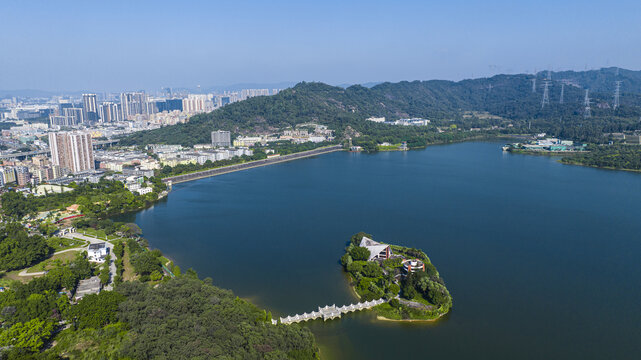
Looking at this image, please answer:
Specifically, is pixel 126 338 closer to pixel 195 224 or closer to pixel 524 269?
pixel 195 224

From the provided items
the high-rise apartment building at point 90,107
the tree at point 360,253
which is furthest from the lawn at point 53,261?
the high-rise apartment building at point 90,107

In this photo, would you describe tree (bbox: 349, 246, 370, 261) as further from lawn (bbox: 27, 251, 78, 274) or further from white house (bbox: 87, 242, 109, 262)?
lawn (bbox: 27, 251, 78, 274)

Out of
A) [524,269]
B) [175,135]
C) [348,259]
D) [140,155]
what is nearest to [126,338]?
[348,259]

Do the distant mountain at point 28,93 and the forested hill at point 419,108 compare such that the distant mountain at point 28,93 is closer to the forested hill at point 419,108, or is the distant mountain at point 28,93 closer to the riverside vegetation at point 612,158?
the forested hill at point 419,108

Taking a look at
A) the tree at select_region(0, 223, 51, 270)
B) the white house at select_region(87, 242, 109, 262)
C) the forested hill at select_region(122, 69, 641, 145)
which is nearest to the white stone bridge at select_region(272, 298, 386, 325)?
the white house at select_region(87, 242, 109, 262)

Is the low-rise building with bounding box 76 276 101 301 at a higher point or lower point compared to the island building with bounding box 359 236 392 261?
lower

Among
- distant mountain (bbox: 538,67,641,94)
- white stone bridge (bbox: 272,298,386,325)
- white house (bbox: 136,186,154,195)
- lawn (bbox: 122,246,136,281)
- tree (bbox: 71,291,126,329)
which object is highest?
distant mountain (bbox: 538,67,641,94)
